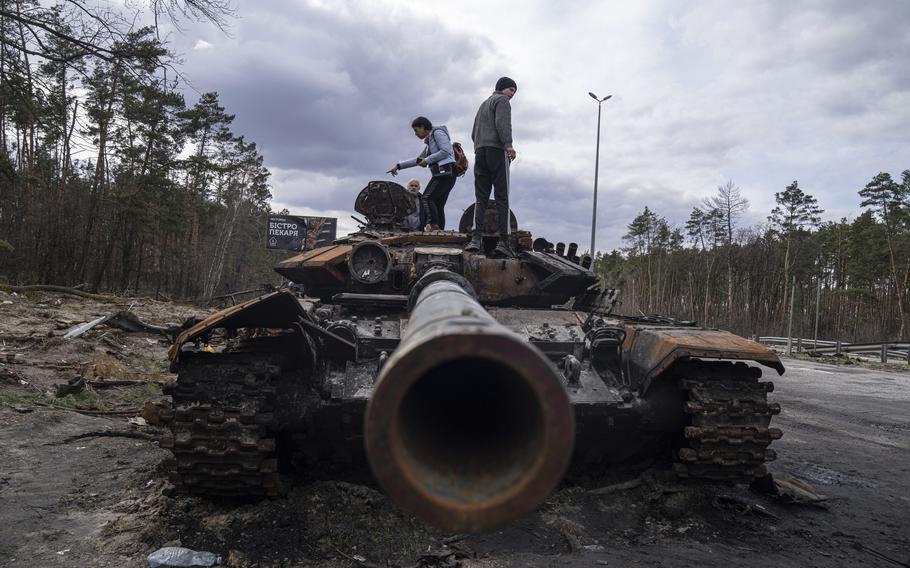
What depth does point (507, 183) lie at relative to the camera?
20.3ft

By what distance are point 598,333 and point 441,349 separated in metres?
4.14

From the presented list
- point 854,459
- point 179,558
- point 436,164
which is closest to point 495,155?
point 436,164

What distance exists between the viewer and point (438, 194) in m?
8.02

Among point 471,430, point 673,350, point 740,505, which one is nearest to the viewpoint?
point 471,430

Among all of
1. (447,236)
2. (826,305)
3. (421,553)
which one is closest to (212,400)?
(421,553)

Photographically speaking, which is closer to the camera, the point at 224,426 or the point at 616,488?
the point at 224,426

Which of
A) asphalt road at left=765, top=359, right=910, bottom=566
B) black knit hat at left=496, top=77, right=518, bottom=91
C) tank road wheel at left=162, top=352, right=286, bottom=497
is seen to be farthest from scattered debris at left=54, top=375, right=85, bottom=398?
asphalt road at left=765, top=359, right=910, bottom=566

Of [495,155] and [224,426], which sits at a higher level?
[495,155]

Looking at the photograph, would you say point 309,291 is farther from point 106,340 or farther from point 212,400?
point 106,340

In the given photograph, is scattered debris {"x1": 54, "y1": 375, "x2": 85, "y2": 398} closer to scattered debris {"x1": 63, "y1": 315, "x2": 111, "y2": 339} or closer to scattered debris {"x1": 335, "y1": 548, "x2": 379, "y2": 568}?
scattered debris {"x1": 63, "y1": 315, "x2": 111, "y2": 339}

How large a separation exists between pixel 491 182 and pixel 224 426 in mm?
3468

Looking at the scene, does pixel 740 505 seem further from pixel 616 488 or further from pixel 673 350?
pixel 673 350

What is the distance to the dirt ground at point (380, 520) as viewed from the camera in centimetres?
415

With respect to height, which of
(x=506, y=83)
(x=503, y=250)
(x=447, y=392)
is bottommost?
(x=447, y=392)
